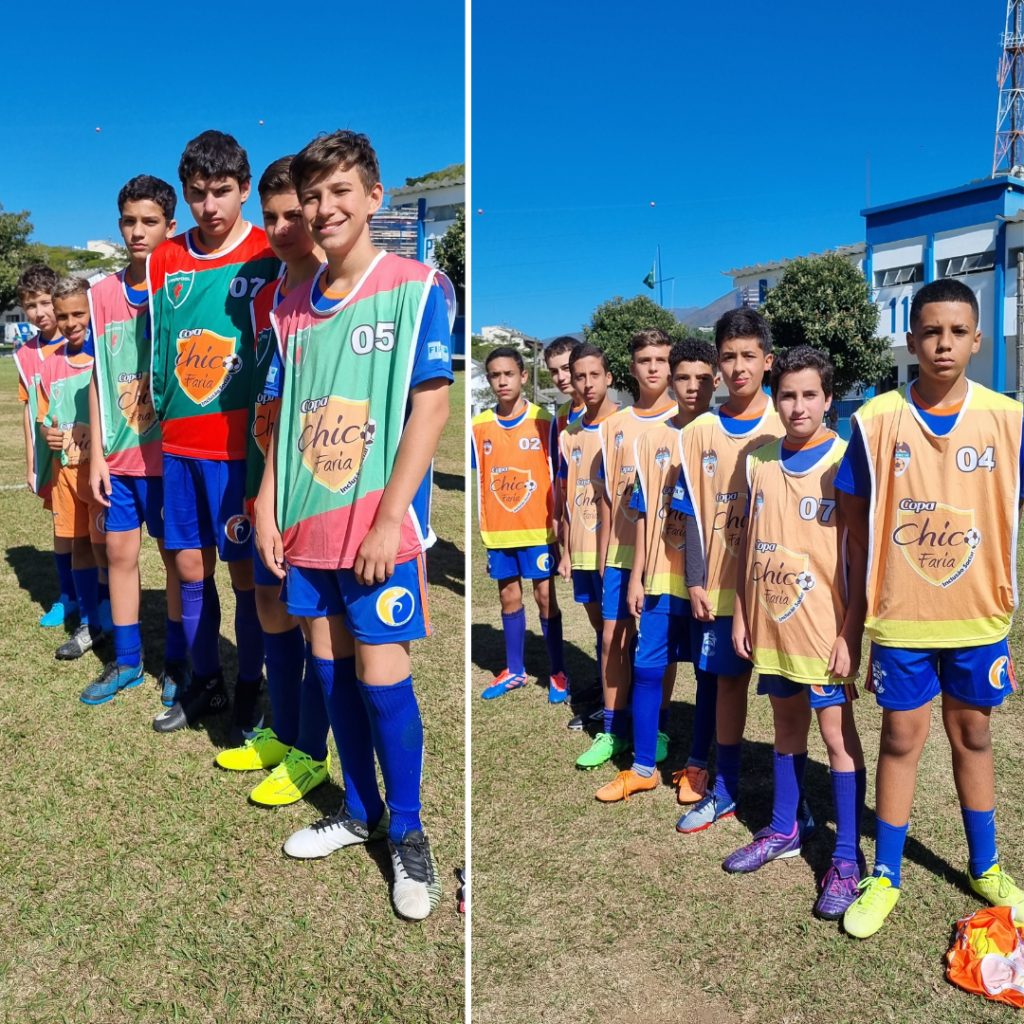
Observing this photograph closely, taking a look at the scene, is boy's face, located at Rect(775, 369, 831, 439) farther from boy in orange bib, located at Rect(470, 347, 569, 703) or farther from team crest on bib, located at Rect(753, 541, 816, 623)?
boy in orange bib, located at Rect(470, 347, 569, 703)

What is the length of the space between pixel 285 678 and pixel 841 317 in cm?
2439

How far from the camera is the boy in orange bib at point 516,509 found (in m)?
4.81

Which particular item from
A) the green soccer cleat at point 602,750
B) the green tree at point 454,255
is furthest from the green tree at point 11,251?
the green soccer cleat at point 602,750

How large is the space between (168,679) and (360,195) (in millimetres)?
2378

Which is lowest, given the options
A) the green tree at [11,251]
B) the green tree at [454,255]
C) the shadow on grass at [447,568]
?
the shadow on grass at [447,568]

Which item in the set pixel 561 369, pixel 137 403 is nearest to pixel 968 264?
pixel 561 369

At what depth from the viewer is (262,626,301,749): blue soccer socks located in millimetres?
3078

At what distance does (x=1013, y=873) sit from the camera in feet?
9.07

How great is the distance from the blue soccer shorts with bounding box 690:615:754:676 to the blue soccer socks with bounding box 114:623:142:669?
2.50 m

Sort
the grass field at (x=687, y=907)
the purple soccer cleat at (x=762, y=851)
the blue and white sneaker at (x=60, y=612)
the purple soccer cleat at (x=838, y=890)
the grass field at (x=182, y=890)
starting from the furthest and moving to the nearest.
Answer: the blue and white sneaker at (x=60, y=612), the purple soccer cleat at (x=762, y=851), the purple soccer cleat at (x=838, y=890), the grass field at (x=687, y=907), the grass field at (x=182, y=890)

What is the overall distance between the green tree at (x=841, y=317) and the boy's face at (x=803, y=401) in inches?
916

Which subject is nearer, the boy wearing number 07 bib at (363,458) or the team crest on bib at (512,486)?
the boy wearing number 07 bib at (363,458)

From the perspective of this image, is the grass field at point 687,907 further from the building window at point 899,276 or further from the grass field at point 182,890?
the building window at point 899,276

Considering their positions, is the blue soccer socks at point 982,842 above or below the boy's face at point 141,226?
below
